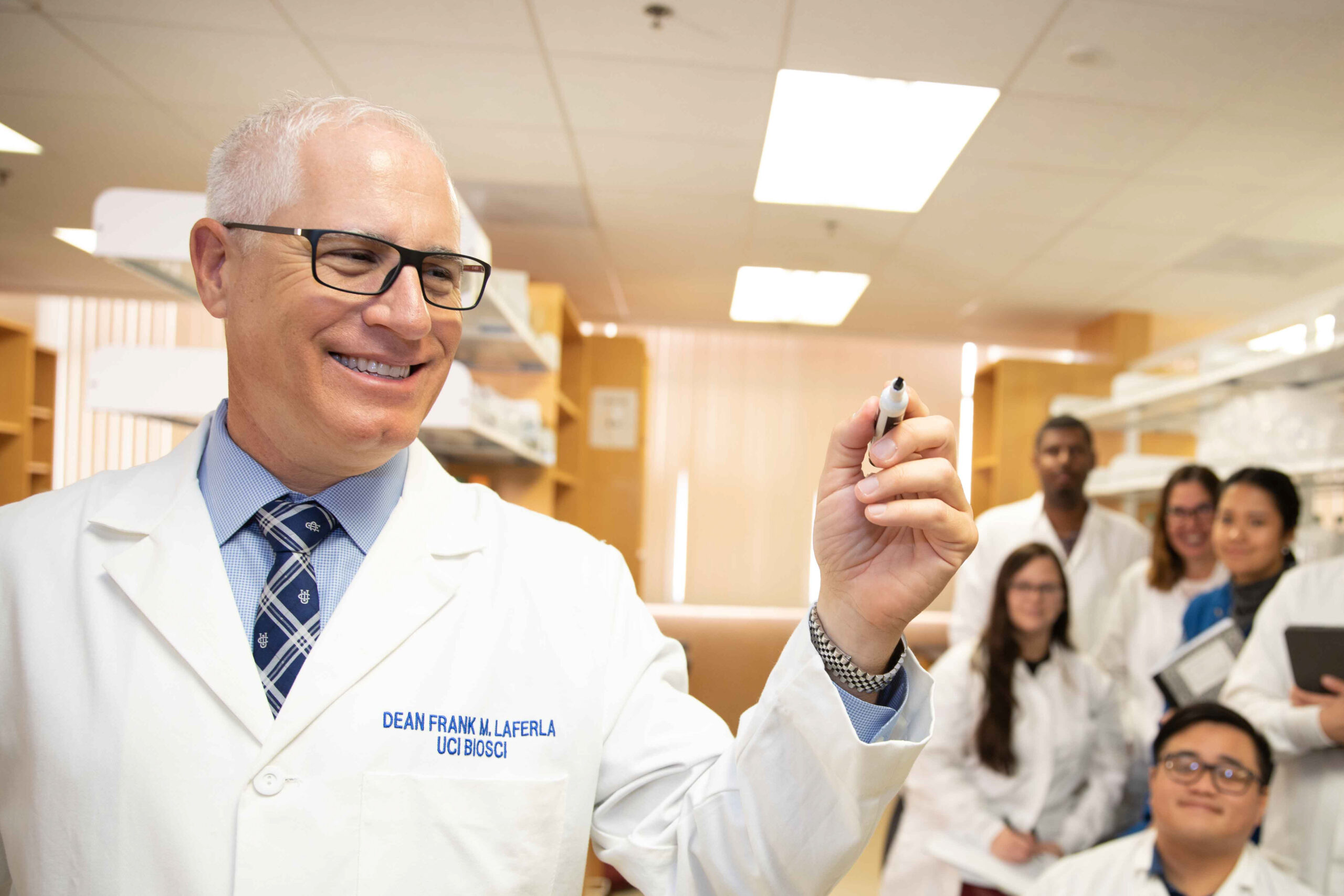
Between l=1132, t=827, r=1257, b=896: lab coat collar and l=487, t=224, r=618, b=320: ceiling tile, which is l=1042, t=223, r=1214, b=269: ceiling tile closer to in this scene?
l=487, t=224, r=618, b=320: ceiling tile

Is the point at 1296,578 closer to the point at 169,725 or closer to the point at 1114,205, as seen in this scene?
the point at 1114,205

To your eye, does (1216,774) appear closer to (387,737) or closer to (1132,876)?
(1132,876)

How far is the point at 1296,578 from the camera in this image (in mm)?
2047

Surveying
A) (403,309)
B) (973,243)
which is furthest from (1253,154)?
(403,309)

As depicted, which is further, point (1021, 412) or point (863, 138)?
point (1021, 412)

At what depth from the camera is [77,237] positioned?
4.44ft

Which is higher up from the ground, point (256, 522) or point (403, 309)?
point (403, 309)

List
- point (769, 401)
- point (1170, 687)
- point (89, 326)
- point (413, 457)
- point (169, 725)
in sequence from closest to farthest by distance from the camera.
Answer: point (169, 725) < point (413, 457) < point (89, 326) < point (1170, 687) < point (769, 401)

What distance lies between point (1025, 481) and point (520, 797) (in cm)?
482

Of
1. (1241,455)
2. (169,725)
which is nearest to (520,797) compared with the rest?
(169,725)

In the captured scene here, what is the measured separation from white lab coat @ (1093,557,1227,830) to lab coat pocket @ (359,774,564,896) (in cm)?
219

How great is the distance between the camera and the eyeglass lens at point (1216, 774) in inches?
68.1

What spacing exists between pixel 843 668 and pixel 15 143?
4.58 ft

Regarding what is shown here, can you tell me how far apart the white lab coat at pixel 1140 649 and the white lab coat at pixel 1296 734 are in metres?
0.44
